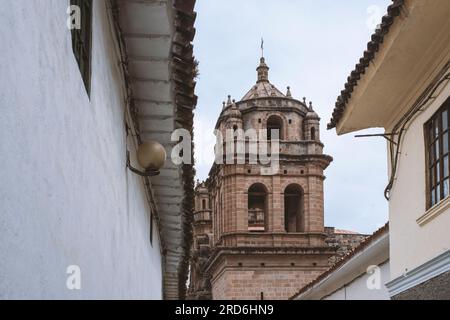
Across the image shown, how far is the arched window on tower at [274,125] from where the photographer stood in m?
42.9

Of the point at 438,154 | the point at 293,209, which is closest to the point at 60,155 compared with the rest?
the point at 438,154

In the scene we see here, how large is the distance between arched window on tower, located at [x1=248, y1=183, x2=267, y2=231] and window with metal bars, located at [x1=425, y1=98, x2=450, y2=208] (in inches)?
1306

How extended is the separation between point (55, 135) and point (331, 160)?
39.4m

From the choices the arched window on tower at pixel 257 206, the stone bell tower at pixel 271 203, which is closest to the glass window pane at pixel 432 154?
the stone bell tower at pixel 271 203

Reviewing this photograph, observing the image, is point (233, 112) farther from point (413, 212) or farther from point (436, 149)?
point (436, 149)

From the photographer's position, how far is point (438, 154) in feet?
29.3

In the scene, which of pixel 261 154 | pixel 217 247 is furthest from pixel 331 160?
pixel 217 247

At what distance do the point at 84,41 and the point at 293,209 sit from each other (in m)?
39.5

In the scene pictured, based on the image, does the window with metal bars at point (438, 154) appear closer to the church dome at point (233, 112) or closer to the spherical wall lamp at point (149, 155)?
the spherical wall lamp at point (149, 155)

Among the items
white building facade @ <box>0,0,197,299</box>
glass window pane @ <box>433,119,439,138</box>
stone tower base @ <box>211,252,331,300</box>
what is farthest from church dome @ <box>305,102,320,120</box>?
white building facade @ <box>0,0,197,299</box>

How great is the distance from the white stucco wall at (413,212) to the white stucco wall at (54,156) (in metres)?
3.28

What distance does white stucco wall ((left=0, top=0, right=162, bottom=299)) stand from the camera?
127 inches

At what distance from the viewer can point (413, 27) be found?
815cm

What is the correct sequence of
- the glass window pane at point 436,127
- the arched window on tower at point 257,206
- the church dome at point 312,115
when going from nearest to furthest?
1. the glass window pane at point 436,127
2. the arched window on tower at point 257,206
3. the church dome at point 312,115
